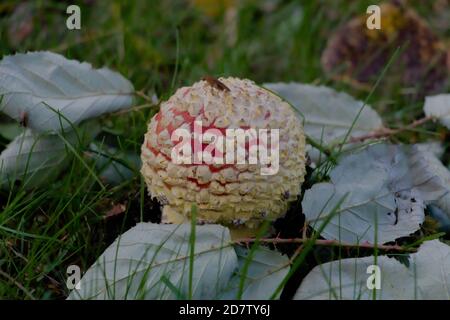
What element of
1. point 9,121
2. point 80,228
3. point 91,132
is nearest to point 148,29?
point 9,121

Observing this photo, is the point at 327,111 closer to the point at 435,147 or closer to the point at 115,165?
the point at 435,147

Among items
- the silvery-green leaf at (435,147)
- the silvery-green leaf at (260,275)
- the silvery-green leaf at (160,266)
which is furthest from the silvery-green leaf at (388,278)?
the silvery-green leaf at (435,147)

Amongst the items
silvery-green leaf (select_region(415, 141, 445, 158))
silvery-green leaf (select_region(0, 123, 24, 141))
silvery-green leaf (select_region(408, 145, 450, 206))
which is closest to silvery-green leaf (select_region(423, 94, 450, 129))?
silvery-green leaf (select_region(415, 141, 445, 158))

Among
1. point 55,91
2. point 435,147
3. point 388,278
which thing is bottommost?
point 388,278

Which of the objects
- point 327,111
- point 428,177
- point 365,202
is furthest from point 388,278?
point 327,111

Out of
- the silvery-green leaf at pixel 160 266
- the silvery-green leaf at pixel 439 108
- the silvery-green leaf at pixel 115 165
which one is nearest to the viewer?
the silvery-green leaf at pixel 160 266

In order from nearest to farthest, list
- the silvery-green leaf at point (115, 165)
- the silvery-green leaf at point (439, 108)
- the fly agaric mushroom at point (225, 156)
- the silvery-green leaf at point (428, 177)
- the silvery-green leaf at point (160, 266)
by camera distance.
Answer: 1. the silvery-green leaf at point (160, 266)
2. the fly agaric mushroom at point (225, 156)
3. the silvery-green leaf at point (428, 177)
4. the silvery-green leaf at point (115, 165)
5. the silvery-green leaf at point (439, 108)

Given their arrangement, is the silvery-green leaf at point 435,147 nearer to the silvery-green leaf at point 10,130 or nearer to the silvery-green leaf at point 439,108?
the silvery-green leaf at point 439,108

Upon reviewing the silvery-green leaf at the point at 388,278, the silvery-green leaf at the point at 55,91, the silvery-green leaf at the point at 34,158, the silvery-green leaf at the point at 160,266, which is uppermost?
the silvery-green leaf at the point at 55,91
